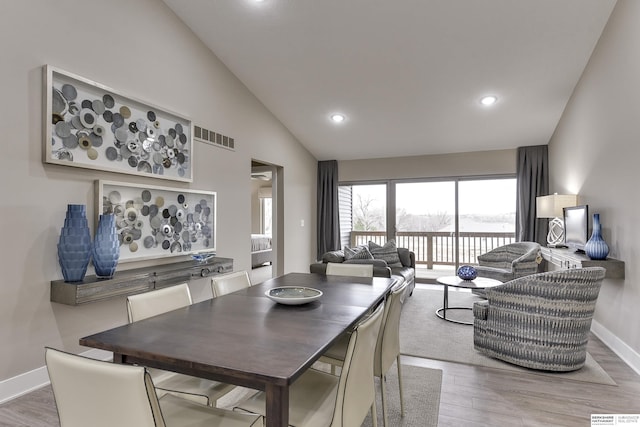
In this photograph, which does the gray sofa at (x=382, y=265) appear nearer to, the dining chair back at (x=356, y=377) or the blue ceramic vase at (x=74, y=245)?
the blue ceramic vase at (x=74, y=245)

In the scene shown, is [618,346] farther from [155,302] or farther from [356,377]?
[155,302]

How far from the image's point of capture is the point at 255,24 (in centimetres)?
360

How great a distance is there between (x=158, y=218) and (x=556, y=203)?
475 cm

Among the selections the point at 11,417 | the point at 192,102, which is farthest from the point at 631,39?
the point at 11,417

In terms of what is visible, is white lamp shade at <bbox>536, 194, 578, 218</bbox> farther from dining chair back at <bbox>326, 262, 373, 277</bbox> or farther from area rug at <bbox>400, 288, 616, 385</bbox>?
dining chair back at <bbox>326, 262, 373, 277</bbox>

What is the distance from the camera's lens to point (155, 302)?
A: 1931mm

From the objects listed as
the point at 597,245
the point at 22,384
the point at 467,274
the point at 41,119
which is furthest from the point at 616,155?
the point at 22,384

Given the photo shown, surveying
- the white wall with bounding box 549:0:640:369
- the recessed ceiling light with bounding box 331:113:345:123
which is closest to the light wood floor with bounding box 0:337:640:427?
the white wall with bounding box 549:0:640:369

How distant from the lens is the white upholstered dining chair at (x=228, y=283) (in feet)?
7.79

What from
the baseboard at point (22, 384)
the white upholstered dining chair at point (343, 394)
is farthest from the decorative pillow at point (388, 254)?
the baseboard at point (22, 384)

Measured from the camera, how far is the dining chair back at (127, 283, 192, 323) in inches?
70.7

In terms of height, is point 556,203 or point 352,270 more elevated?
point 556,203

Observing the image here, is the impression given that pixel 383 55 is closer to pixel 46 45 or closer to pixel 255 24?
pixel 255 24

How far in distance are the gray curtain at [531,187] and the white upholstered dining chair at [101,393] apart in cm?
613
